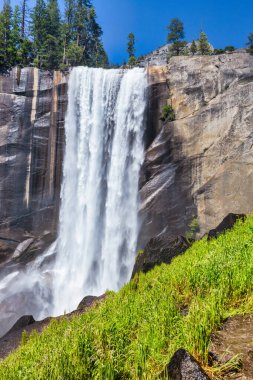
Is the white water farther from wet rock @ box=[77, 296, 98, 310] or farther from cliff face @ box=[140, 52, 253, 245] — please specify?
wet rock @ box=[77, 296, 98, 310]

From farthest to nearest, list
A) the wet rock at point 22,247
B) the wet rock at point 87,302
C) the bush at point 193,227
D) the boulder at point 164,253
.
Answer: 1. the wet rock at point 22,247
2. the bush at point 193,227
3. the wet rock at point 87,302
4. the boulder at point 164,253

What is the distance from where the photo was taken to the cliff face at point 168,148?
24156mm

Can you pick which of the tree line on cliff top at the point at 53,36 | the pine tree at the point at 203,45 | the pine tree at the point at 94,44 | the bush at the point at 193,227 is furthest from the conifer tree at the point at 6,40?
the pine tree at the point at 203,45

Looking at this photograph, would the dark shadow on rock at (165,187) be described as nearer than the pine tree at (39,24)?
Yes

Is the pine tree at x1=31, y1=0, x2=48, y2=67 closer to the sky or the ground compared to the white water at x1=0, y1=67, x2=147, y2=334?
closer to the sky

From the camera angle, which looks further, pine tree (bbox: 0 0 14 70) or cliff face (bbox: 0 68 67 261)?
pine tree (bbox: 0 0 14 70)

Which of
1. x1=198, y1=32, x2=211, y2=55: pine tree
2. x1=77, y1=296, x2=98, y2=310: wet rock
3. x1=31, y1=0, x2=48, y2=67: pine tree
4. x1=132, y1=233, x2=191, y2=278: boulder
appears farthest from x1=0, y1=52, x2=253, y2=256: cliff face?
x1=31, y1=0, x2=48, y2=67: pine tree

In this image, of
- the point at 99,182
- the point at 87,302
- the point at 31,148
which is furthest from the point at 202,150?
the point at 87,302

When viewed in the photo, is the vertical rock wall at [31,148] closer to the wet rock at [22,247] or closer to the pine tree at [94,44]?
the wet rock at [22,247]

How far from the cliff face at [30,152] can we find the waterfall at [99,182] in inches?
43.7

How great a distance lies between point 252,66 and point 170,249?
18677mm

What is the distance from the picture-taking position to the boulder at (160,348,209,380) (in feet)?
8.50

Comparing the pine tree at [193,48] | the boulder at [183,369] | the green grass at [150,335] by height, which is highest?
the pine tree at [193,48]

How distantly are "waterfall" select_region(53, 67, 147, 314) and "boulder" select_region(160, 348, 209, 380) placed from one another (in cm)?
2213
